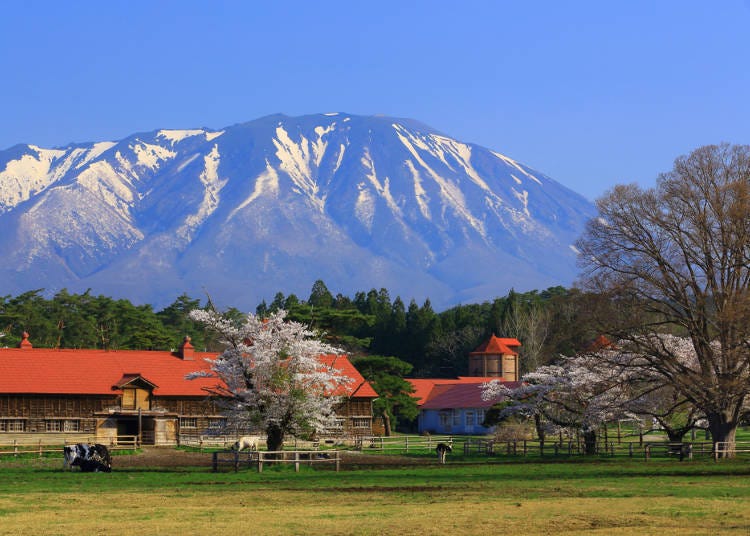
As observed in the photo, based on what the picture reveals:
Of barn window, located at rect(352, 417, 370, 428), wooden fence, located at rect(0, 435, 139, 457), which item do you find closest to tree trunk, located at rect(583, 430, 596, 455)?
wooden fence, located at rect(0, 435, 139, 457)

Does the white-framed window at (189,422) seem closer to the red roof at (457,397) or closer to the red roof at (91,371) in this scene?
the red roof at (91,371)

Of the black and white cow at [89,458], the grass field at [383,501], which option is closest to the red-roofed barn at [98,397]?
the black and white cow at [89,458]

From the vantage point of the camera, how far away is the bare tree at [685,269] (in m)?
50.6

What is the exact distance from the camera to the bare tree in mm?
50625

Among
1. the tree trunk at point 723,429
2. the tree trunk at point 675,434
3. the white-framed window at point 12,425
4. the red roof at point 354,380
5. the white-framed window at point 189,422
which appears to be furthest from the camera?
the red roof at point 354,380

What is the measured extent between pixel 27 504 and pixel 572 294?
2717 cm

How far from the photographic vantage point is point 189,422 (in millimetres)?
78062

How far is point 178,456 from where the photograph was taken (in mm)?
59719

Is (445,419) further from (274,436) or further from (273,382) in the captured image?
(273,382)

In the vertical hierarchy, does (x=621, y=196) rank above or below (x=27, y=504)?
above

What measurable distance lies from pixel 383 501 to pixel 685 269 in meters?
23.5

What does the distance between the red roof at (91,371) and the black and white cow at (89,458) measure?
25568 mm

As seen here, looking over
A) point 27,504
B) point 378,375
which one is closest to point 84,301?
point 378,375

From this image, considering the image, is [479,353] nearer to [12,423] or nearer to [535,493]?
[12,423]
